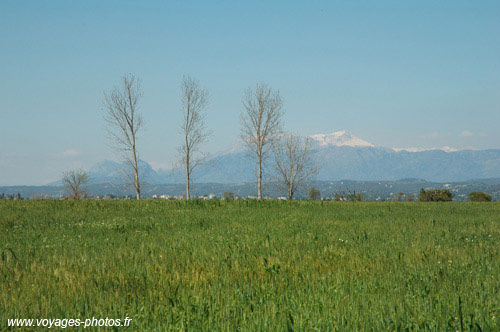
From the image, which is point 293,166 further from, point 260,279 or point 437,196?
point 260,279

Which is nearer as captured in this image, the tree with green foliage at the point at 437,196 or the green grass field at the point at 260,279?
the green grass field at the point at 260,279

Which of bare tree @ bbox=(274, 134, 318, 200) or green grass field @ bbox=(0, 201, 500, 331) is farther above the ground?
bare tree @ bbox=(274, 134, 318, 200)

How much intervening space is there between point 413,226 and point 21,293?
12586 millimetres

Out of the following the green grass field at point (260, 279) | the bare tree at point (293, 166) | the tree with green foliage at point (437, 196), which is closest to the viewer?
the green grass field at point (260, 279)

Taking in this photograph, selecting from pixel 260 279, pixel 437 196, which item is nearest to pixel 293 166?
pixel 437 196

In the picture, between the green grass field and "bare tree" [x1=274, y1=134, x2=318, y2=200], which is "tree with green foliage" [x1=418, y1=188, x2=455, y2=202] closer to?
"bare tree" [x1=274, y1=134, x2=318, y2=200]

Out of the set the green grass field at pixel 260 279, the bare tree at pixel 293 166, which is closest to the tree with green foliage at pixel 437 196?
the bare tree at pixel 293 166

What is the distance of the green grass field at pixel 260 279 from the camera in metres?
4.77

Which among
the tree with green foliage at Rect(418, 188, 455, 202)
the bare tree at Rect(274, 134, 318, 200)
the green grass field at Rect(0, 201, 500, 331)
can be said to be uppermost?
the bare tree at Rect(274, 134, 318, 200)

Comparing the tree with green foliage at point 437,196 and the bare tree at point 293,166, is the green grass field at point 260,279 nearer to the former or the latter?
the bare tree at point 293,166

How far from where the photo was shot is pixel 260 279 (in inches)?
270

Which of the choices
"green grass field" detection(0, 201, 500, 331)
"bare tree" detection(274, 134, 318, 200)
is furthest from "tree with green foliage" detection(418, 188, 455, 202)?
"green grass field" detection(0, 201, 500, 331)

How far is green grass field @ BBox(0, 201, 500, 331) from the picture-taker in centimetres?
477

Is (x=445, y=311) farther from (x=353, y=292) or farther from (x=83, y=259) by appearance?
(x=83, y=259)
